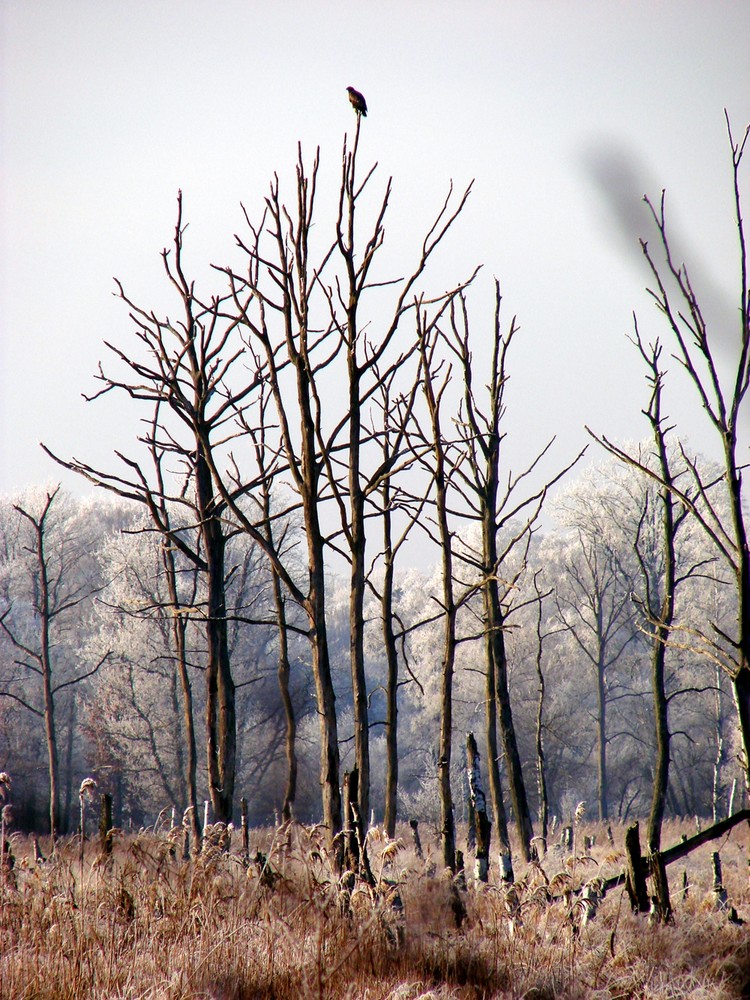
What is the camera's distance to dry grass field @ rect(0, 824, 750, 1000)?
352cm

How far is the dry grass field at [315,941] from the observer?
352cm

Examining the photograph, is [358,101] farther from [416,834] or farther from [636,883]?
[416,834]

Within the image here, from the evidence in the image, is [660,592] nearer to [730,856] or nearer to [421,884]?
[730,856]

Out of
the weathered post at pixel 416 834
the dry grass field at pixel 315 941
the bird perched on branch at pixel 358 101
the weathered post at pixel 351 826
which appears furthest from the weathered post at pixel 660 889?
the bird perched on branch at pixel 358 101

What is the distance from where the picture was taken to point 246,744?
89.4 ft

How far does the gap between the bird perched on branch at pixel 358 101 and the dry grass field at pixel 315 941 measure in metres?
4.91

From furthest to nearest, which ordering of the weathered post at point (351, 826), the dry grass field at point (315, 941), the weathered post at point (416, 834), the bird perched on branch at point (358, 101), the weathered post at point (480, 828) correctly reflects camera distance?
the weathered post at point (416, 834)
the bird perched on branch at point (358, 101)
the weathered post at point (480, 828)
the weathered post at point (351, 826)
the dry grass field at point (315, 941)

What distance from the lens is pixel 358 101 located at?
5801 mm

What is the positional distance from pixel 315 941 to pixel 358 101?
17.8 feet

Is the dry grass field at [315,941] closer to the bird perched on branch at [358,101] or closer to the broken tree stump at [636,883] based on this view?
the broken tree stump at [636,883]

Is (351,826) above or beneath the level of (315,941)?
above

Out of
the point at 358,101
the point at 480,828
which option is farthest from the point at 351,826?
the point at 358,101

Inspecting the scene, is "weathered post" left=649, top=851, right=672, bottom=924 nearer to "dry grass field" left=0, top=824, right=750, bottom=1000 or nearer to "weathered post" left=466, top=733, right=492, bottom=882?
"dry grass field" left=0, top=824, right=750, bottom=1000

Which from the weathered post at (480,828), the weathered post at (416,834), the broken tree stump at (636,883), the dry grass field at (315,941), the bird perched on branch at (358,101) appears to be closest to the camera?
the dry grass field at (315,941)
